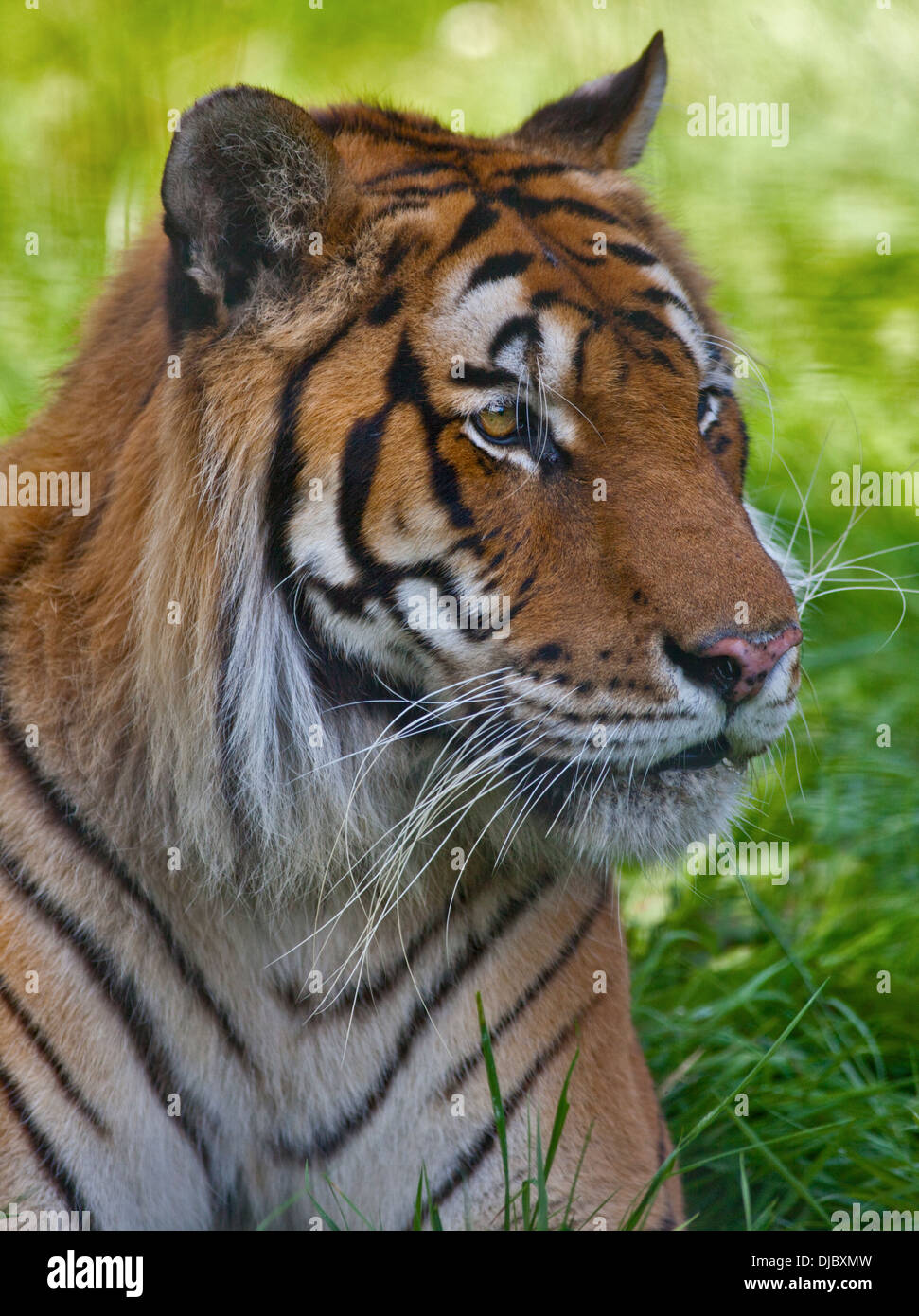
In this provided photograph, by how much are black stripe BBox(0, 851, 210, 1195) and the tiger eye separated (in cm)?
81

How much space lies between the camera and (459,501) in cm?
159

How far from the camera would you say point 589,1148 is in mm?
1862

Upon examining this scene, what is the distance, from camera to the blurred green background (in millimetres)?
2318

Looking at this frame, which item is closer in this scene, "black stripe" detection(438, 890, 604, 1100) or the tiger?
the tiger

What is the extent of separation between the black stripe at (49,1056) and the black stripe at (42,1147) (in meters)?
0.05

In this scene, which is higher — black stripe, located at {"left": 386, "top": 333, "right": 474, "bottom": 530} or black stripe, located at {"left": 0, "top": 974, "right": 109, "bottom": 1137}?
black stripe, located at {"left": 386, "top": 333, "right": 474, "bottom": 530}

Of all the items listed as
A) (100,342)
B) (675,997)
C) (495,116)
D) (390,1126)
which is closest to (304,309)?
(100,342)

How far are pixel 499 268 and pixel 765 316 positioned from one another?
2784 mm

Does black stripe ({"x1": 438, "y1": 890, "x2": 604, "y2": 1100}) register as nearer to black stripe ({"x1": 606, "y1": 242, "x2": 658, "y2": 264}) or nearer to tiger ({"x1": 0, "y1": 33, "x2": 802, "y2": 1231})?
tiger ({"x1": 0, "y1": 33, "x2": 802, "y2": 1231})

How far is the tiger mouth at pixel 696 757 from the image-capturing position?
161cm

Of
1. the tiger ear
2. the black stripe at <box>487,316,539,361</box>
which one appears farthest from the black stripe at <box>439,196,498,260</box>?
the tiger ear

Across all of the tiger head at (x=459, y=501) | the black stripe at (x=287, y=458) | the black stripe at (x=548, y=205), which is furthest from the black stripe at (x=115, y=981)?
the black stripe at (x=548, y=205)
